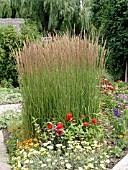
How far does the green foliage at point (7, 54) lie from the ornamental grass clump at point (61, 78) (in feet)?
18.5

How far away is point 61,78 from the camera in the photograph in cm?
334

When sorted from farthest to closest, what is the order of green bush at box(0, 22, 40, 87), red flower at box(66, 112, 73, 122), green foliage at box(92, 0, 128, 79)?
green bush at box(0, 22, 40, 87) → green foliage at box(92, 0, 128, 79) → red flower at box(66, 112, 73, 122)

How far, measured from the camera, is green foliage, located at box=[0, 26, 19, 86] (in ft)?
29.5

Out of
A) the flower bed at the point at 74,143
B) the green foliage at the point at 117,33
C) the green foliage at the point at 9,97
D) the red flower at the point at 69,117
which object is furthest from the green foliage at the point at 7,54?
the red flower at the point at 69,117

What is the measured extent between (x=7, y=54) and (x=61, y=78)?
603cm

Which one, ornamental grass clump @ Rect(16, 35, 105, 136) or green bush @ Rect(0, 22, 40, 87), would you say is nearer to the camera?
ornamental grass clump @ Rect(16, 35, 105, 136)

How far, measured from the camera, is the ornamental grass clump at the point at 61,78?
332cm

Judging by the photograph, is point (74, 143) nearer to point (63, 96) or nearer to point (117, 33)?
point (63, 96)

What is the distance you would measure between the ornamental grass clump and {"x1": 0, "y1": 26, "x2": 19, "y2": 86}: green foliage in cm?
564

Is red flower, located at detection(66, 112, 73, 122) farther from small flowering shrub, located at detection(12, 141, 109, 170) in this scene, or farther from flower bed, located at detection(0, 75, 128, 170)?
small flowering shrub, located at detection(12, 141, 109, 170)

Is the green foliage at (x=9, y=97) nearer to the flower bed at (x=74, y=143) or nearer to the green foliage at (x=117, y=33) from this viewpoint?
the green foliage at (x=117, y=33)

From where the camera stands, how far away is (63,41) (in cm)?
341

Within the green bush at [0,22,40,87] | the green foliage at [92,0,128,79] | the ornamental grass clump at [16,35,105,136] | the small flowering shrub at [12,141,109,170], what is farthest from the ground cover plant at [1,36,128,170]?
the green bush at [0,22,40,87]

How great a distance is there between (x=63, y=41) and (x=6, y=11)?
12.2 m
